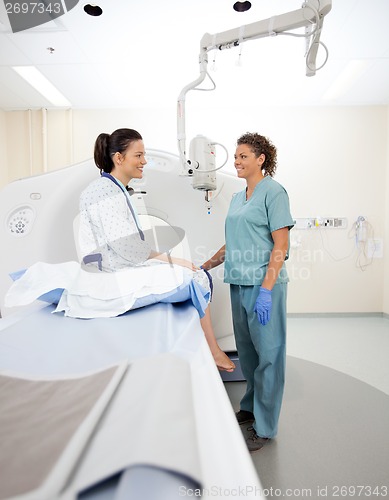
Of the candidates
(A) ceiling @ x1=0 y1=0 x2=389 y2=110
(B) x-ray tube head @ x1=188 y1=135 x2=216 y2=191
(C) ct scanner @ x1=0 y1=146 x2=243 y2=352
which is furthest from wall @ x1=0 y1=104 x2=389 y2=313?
(B) x-ray tube head @ x1=188 y1=135 x2=216 y2=191

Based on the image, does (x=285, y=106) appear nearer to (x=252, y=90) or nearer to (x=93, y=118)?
(x=252, y=90)

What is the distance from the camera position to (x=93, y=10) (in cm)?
213

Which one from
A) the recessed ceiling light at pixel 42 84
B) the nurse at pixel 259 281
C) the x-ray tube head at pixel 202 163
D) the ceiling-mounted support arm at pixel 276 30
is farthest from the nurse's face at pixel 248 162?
the recessed ceiling light at pixel 42 84

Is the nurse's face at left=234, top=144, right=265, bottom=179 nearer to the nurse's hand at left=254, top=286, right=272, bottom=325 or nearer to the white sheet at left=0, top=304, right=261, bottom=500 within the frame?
the nurse's hand at left=254, top=286, right=272, bottom=325

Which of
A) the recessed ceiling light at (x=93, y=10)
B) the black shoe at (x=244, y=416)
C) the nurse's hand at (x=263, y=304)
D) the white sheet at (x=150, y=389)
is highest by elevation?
the recessed ceiling light at (x=93, y=10)

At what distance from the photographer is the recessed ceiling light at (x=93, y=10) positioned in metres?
2.10

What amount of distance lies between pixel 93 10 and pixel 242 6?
36.8 inches

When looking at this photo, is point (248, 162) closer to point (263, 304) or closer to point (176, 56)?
point (263, 304)

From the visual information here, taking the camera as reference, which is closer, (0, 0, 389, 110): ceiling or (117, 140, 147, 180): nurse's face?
(117, 140, 147, 180): nurse's face

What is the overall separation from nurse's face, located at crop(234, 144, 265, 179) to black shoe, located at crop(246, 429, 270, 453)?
1.14 m

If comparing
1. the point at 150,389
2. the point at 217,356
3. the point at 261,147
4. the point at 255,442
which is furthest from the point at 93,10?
the point at 255,442

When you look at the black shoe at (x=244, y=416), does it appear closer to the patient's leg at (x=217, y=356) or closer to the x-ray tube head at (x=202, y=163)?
the patient's leg at (x=217, y=356)

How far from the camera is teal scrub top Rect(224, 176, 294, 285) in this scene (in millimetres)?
1432

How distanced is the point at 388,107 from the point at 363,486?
3.61 meters
